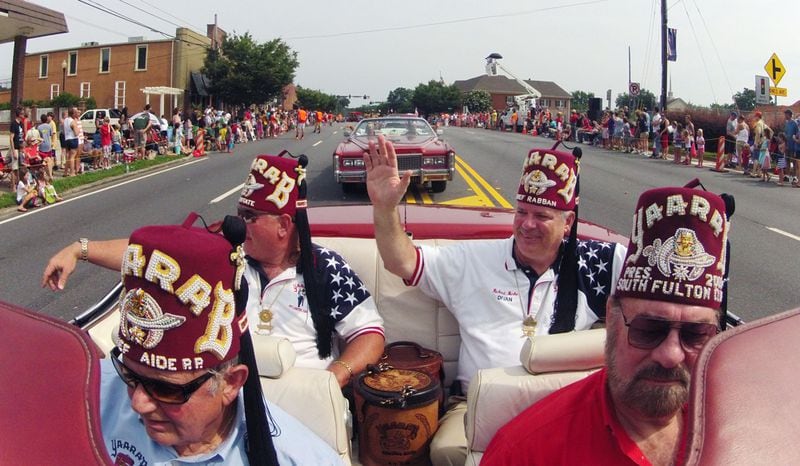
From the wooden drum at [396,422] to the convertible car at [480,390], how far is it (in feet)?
0.56

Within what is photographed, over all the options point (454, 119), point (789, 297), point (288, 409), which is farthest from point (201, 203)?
point (454, 119)

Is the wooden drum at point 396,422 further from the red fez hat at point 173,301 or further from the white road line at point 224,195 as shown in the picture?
the white road line at point 224,195

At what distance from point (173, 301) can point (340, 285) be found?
1905 mm

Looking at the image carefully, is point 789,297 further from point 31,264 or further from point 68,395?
point 31,264

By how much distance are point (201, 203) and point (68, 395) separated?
12942mm

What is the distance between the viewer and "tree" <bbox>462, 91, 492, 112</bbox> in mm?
108500

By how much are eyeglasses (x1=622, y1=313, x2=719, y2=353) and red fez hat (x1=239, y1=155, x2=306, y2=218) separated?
7.35 feet

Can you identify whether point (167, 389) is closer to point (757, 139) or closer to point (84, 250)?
point (84, 250)

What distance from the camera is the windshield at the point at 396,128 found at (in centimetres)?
1584

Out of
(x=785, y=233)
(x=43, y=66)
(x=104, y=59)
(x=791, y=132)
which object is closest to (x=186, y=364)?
(x=785, y=233)

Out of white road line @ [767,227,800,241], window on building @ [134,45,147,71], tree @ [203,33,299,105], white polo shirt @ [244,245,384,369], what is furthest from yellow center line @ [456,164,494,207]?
window on building @ [134,45,147,71]

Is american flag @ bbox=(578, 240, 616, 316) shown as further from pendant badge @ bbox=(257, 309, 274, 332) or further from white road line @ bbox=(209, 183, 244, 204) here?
white road line @ bbox=(209, 183, 244, 204)

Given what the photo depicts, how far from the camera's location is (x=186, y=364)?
1.98 metres

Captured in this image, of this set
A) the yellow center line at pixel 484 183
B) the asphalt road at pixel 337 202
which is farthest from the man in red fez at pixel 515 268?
the yellow center line at pixel 484 183
